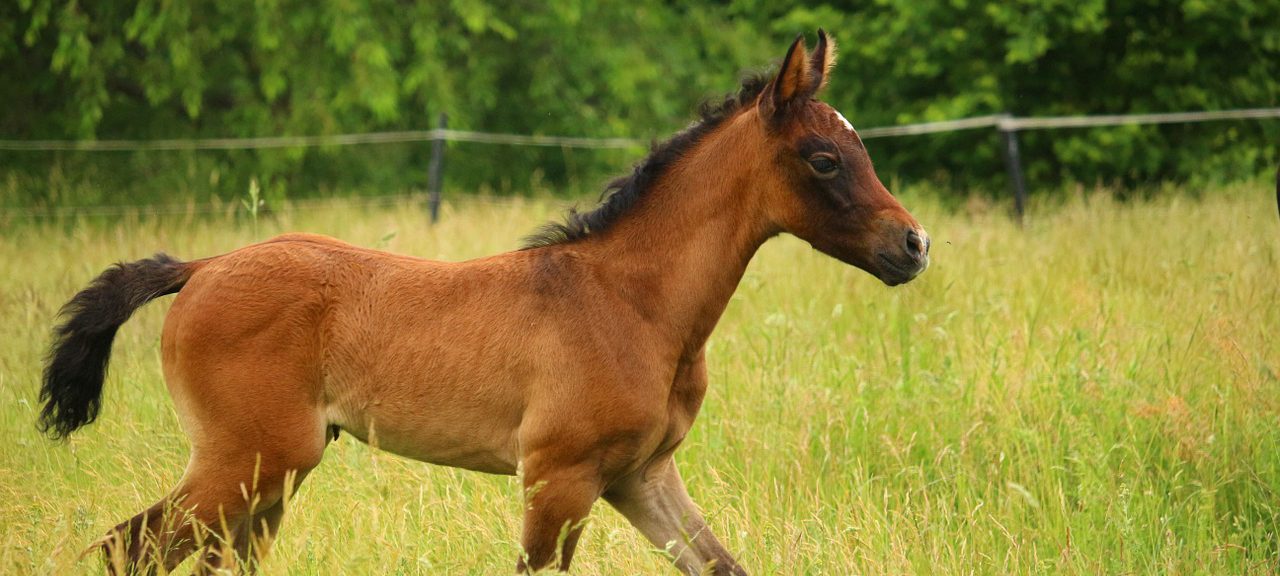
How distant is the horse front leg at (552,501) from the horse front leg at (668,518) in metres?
0.27

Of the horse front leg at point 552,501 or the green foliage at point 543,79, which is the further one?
the green foliage at point 543,79

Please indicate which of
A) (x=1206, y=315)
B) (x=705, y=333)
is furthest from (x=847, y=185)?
(x=1206, y=315)

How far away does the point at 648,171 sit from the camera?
3.86m

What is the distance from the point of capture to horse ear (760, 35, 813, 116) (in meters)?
3.61

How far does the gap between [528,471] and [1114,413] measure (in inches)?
103

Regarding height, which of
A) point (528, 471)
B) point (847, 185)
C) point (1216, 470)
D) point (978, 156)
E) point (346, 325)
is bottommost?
point (978, 156)

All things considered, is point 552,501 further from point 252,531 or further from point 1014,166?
point 1014,166

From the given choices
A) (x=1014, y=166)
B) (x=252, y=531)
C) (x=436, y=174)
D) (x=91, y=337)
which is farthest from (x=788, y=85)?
(x=436, y=174)

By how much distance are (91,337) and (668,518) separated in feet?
6.03

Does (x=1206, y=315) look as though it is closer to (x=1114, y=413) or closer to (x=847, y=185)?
(x=1114, y=413)

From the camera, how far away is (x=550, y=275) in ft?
12.3

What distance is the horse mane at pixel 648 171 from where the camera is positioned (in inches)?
152

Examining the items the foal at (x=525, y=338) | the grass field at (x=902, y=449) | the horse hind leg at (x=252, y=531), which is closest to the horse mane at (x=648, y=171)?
the foal at (x=525, y=338)

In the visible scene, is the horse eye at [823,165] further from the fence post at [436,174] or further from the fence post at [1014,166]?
the fence post at [436,174]
